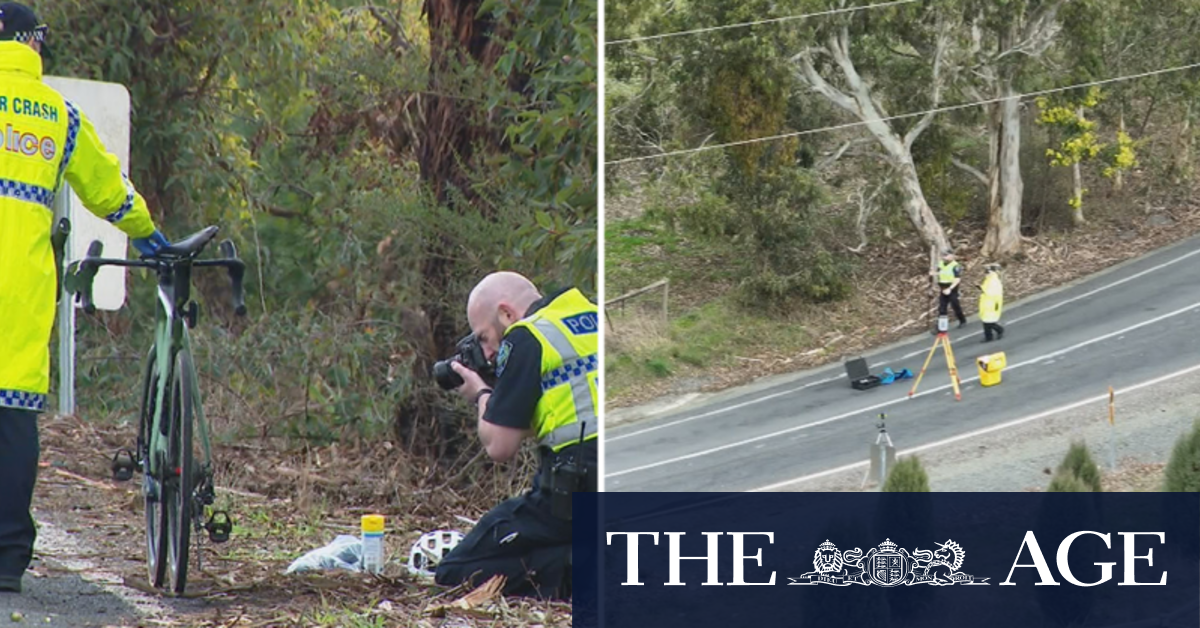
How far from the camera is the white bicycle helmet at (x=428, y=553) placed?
18.3ft

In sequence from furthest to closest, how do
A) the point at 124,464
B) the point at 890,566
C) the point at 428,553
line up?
the point at 428,553
the point at 124,464
the point at 890,566

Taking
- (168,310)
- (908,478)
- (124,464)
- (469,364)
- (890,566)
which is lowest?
(890,566)

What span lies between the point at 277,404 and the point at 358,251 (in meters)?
0.74

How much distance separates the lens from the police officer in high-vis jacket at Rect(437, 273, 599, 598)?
16.0ft

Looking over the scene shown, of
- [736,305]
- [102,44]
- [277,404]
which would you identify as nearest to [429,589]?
[736,305]

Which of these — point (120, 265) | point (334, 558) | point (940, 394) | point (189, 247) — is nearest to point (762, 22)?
point (940, 394)

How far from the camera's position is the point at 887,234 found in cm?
405

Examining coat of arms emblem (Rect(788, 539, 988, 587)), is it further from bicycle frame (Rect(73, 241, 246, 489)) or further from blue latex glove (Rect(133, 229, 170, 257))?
blue latex glove (Rect(133, 229, 170, 257))

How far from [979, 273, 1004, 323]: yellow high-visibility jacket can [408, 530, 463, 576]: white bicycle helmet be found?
196 centimetres

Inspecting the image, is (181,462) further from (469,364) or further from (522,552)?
(522,552)

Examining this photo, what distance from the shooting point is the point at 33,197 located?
5.11 m

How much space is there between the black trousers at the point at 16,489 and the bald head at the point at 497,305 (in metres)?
1.17

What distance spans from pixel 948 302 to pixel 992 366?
174 mm

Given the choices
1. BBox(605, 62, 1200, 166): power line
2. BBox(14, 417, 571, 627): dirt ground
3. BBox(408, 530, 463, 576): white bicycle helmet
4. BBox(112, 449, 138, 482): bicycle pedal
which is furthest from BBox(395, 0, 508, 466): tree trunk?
BBox(605, 62, 1200, 166): power line
